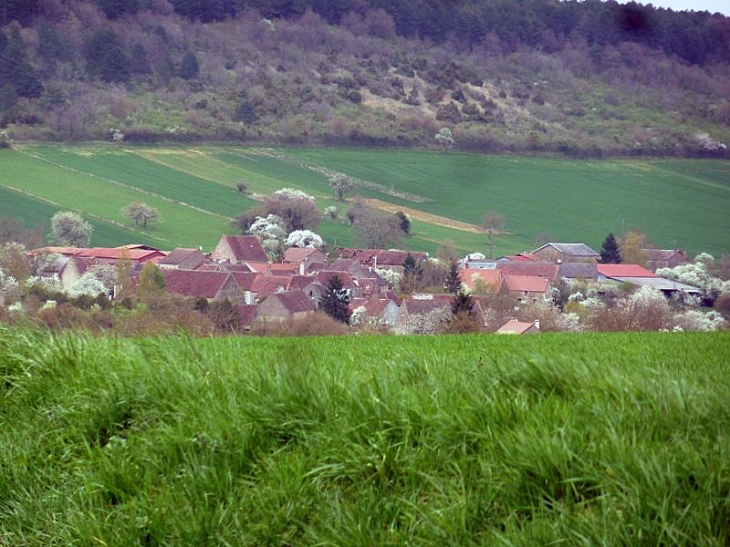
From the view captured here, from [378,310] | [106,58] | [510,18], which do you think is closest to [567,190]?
[510,18]

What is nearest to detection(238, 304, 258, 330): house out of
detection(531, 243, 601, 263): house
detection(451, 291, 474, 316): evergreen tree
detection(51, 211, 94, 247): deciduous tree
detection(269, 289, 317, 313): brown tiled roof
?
detection(269, 289, 317, 313): brown tiled roof

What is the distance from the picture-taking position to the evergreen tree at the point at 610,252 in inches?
2019

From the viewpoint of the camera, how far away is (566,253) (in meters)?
51.9

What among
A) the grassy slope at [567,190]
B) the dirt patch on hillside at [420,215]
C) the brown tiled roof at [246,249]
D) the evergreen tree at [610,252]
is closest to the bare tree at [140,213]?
the brown tiled roof at [246,249]

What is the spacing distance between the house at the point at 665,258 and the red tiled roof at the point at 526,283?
27.6ft

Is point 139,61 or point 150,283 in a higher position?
point 139,61

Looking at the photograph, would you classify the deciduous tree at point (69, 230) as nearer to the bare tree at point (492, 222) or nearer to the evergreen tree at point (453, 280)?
the evergreen tree at point (453, 280)

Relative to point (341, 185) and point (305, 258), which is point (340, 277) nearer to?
point (305, 258)

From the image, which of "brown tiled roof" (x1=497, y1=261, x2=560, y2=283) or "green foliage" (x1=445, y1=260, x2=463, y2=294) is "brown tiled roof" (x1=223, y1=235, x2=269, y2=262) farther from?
"brown tiled roof" (x1=497, y1=261, x2=560, y2=283)

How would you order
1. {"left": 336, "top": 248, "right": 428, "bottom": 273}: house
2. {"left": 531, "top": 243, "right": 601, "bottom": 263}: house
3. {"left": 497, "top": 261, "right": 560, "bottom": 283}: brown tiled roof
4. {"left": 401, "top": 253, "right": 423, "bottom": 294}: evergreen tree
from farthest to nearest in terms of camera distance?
1. {"left": 531, "top": 243, "right": 601, "bottom": 263}: house
2. {"left": 336, "top": 248, "right": 428, "bottom": 273}: house
3. {"left": 497, "top": 261, "right": 560, "bottom": 283}: brown tiled roof
4. {"left": 401, "top": 253, "right": 423, "bottom": 294}: evergreen tree

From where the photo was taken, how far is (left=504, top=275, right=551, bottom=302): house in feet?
126

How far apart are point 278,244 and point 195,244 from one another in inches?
215

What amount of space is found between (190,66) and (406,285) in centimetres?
5497

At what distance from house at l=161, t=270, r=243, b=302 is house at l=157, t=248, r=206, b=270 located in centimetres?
414
